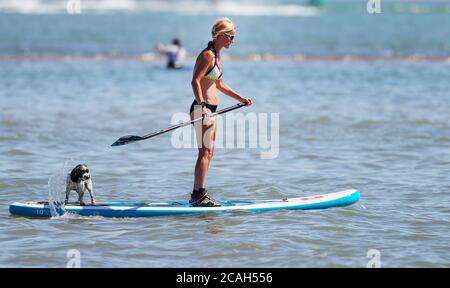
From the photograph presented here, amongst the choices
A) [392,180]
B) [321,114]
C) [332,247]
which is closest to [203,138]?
[332,247]

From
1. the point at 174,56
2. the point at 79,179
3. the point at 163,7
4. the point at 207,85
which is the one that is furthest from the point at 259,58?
the point at 163,7

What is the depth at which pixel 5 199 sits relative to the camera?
11.4 m

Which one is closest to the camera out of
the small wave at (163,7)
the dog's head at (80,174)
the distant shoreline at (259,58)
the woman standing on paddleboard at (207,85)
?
the woman standing on paddleboard at (207,85)

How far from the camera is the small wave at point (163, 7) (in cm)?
15900

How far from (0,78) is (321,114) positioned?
12.4 meters

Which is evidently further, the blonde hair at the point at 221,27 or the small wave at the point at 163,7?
the small wave at the point at 163,7

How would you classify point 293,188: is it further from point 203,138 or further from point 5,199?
point 5,199

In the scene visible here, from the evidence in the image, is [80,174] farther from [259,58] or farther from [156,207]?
[259,58]

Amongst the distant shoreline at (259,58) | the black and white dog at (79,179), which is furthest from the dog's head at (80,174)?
the distant shoreline at (259,58)

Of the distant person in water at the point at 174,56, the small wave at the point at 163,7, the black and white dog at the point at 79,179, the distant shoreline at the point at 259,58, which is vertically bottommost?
the black and white dog at the point at 79,179

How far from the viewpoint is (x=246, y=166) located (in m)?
14.0

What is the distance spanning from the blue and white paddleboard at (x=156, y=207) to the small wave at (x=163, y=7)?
142443mm

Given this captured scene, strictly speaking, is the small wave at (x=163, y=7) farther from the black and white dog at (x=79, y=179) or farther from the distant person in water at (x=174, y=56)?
the black and white dog at (x=79, y=179)

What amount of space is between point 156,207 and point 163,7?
184 metres
